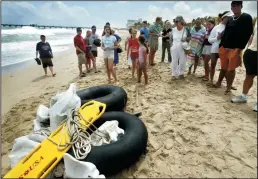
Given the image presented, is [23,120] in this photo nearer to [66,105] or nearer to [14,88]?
[66,105]

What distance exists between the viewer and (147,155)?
2.86m

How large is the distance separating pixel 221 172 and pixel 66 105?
249 centimetres

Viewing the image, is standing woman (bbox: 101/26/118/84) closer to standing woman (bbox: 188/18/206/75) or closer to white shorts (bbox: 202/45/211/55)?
standing woman (bbox: 188/18/206/75)

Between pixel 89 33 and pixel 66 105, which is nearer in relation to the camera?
pixel 66 105

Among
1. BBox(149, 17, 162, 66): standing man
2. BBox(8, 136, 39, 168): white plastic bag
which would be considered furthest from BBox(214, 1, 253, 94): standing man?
BBox(8, 136, 39, 168): white plastic bag

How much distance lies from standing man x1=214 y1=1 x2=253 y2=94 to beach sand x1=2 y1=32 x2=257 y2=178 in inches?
25.2

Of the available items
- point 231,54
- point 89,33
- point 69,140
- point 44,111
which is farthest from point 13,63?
point 231,54

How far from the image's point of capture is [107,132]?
2979mm

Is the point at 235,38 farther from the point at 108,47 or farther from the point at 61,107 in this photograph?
the point at 61,107

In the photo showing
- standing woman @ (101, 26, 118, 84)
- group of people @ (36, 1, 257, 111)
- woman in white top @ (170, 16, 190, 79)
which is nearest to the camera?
group of people @ (36, 1, 257, 111)

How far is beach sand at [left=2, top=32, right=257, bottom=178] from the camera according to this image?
2486mm

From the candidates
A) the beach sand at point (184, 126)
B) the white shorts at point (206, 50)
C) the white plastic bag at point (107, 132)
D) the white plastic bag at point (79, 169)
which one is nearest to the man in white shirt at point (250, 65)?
the beach sand at point (184, 126)

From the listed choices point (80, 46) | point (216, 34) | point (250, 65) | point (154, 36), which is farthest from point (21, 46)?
point (250, 65)

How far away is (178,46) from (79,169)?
13.9 feet
